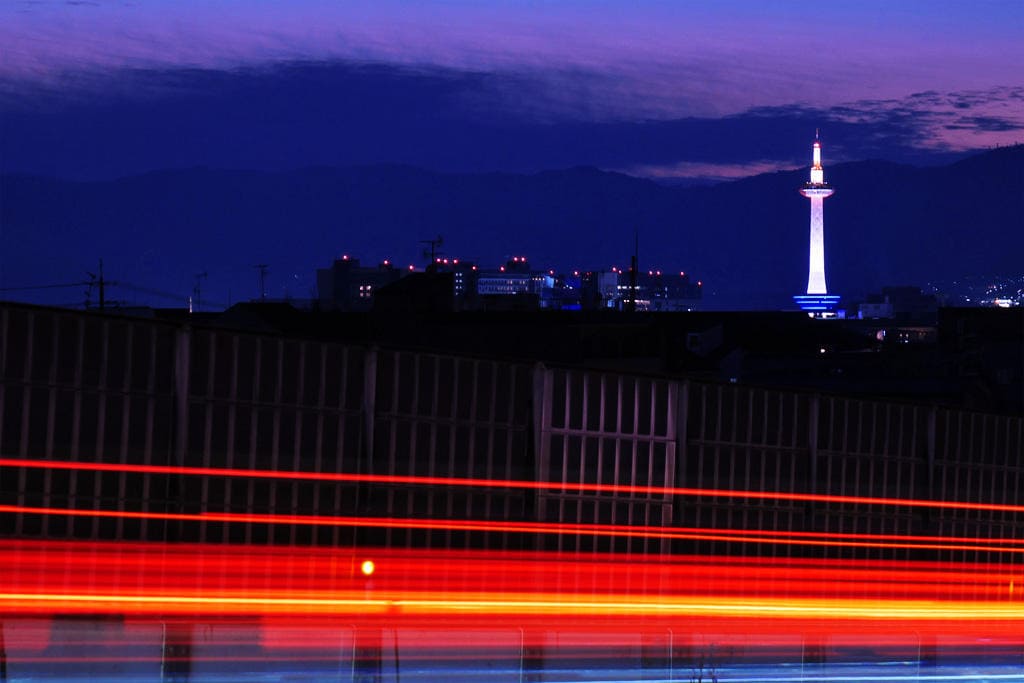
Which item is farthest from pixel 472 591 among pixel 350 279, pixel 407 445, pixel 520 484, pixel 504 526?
pixel 350 279

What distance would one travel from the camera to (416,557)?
11766 millimetres

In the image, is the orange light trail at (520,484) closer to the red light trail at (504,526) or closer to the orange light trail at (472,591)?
the red light trail at (504,526)

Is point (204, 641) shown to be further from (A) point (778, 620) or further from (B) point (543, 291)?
(B) point (543, 291)

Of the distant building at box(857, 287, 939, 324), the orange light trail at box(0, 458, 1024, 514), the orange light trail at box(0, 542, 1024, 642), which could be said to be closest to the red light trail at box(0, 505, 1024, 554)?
the orange light trail at box(0, 458, 1024, 514)

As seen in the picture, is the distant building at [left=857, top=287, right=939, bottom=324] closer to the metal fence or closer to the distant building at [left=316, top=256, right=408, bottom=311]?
the distant building at [left=316, top=256, right=408, bottom=311]

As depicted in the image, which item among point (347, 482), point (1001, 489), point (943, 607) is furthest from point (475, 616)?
point (1001, 489)

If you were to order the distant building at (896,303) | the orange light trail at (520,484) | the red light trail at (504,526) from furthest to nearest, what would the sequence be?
the distant building at (896,303)
the orange light trail at (520,484)
the red light trail at (504,526)

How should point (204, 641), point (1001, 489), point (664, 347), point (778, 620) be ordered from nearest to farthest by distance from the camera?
point (204, 641), point (778, 620), point (1001, 489), point (664, 347)

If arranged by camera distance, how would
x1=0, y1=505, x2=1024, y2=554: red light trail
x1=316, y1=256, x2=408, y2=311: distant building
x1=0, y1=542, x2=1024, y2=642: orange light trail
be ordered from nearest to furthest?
x1=0, y1=542, x2=1024, y2=642: orange light trail, x1=0, y1=505, x2=1024, y2=554: red light trail, x1=316, y1=256, x2=408, y2=311: distant building

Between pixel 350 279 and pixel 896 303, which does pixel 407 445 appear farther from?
pixel 896 303

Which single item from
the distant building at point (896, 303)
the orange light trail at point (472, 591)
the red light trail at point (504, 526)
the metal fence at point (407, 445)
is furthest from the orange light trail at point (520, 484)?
the distant building at point (896, 303)

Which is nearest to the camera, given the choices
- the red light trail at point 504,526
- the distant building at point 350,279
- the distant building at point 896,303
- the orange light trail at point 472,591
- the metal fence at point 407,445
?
→ the orange light trail at point 472,591

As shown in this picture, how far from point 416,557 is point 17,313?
4572mm

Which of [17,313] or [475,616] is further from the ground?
[17,313]
